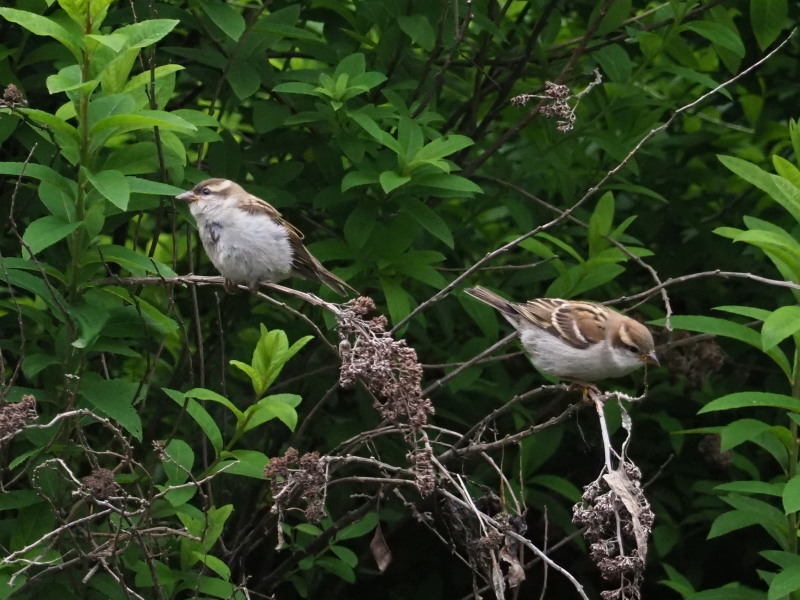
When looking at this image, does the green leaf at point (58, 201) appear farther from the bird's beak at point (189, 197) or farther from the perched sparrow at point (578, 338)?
the perched sparrow at point (578, 338)

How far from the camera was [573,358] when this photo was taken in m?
5.02

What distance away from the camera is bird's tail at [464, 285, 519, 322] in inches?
197

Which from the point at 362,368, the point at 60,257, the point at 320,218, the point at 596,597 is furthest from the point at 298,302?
the point at 596,597

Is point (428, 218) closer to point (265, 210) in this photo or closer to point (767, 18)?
point (265, 210)

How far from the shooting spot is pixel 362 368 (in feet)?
10.3

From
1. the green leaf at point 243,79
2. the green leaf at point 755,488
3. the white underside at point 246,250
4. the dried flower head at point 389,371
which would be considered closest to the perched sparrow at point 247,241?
the white underside at point 246,250

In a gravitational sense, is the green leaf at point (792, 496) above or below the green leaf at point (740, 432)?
above

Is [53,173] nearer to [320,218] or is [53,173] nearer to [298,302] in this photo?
[298,302]

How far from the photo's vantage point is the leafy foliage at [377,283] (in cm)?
376

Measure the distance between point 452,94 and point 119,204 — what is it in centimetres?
266

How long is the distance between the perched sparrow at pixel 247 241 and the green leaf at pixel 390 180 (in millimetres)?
523

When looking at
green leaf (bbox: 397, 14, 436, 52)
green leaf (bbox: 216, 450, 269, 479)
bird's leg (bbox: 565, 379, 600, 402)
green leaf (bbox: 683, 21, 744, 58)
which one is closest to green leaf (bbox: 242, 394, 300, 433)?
green leaf (bbox: 216, 450, 269, 479)

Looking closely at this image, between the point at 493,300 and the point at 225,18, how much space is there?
5.27ft

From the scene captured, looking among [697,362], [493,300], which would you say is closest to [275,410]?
[493,300]
